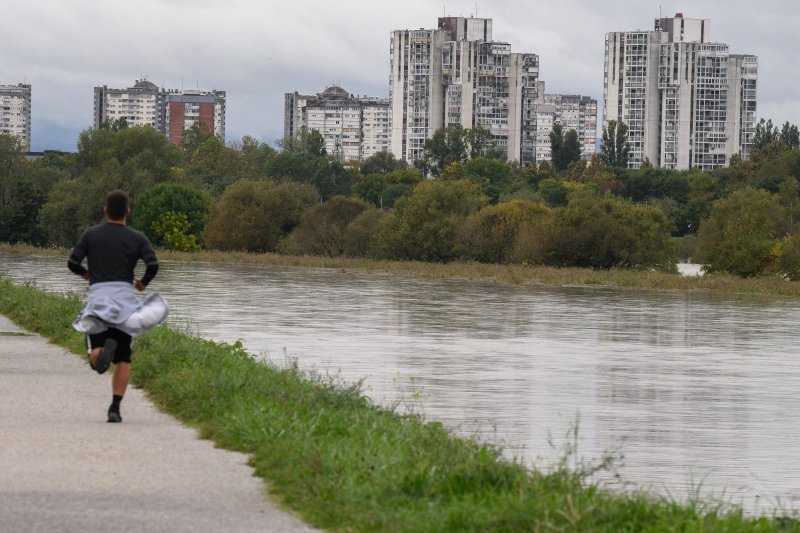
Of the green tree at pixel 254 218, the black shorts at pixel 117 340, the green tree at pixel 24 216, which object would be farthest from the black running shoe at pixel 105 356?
the green tree at pixel 24 216

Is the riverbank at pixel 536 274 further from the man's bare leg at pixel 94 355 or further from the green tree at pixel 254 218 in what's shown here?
the man's bare leg at pixel 94 355

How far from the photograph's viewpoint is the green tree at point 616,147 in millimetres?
181125

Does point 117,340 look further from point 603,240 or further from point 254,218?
point 254,218

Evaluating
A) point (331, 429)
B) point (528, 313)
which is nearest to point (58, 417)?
point (331, 429)

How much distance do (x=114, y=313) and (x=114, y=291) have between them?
174mm

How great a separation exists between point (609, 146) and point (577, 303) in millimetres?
134885

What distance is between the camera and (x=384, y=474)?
8.87 meters

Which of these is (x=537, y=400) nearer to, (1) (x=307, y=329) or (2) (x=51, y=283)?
(1) (x=307, y=329)

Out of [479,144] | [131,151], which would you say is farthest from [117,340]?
[479,144]

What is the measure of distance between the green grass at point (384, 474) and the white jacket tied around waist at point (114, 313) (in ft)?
2.95

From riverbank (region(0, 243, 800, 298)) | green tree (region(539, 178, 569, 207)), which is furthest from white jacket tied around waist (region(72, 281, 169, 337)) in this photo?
green tree (region(539, 178, 569, 207))

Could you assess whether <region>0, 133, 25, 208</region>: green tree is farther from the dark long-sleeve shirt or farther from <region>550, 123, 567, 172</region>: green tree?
the dark long-sleeve shirt

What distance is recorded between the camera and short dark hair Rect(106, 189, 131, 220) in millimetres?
11609

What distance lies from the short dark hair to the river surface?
352 cm
